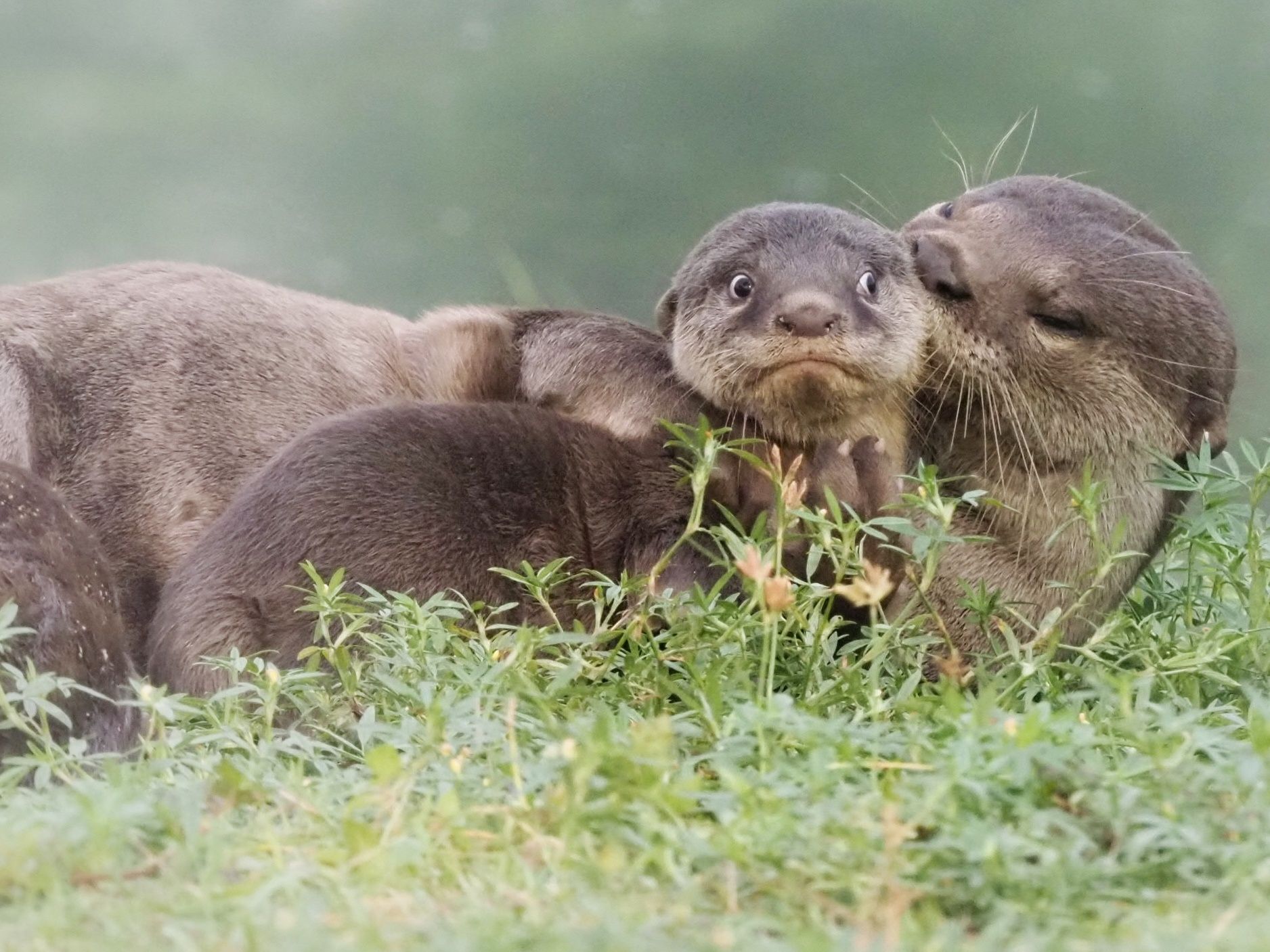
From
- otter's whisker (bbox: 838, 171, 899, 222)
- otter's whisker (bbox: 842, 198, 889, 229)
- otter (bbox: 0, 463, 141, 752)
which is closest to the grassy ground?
otter (bbox: 0, 463, 141, 752)

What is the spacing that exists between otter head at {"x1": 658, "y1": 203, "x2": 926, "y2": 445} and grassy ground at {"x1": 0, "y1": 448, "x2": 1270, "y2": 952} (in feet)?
3.07

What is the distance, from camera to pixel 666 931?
5.32 ft

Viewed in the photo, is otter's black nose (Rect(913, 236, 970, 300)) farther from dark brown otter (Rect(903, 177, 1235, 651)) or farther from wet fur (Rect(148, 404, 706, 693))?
wet fur (Rect(148, 404, 706, 693))

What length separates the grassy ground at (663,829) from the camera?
1.63 m

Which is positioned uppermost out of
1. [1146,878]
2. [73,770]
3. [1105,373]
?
[1105,373]

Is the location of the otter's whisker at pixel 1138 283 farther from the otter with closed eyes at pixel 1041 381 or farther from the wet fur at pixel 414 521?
the wet fur at pixel 414 521

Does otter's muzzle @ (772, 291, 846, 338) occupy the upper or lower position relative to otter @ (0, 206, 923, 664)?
upper

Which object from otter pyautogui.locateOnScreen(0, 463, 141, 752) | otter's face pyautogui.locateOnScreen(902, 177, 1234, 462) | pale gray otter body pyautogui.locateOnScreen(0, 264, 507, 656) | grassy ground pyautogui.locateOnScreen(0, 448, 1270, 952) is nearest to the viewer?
grassy ground pyautogui.locateOnScreen(0, 448, 1270, 952)

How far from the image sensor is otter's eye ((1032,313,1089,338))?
3.39m

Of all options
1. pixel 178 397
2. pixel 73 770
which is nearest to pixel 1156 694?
pixel 73 770

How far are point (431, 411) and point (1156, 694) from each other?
1558mm

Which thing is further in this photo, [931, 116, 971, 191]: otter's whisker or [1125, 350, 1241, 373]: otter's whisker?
[931, 116, 971, 191]: otter's whisker

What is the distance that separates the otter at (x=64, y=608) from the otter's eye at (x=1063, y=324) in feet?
6.30

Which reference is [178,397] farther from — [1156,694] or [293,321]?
[1156,694]
